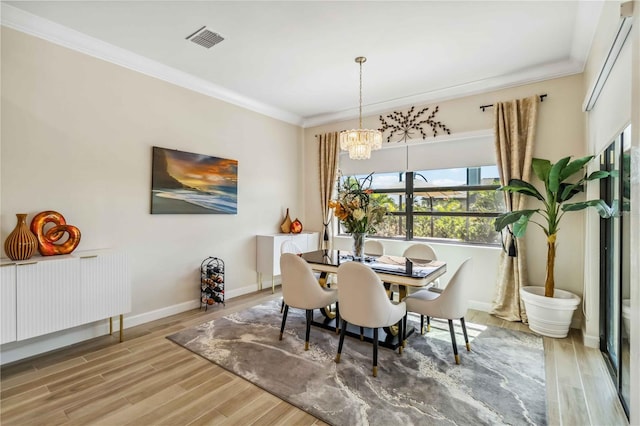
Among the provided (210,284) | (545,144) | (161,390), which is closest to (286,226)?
(210,284)

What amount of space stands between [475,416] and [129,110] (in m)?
4.29

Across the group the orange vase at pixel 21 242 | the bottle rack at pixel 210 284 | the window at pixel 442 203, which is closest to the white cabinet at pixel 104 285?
the orange vase at pixel 21 242

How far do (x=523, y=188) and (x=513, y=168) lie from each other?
44cm

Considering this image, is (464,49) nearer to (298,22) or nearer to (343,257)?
(298,22)

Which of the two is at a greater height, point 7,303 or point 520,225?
point 520,225

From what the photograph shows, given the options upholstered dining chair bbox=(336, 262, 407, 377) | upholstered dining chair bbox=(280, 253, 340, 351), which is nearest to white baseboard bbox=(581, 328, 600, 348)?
upholstered dining chair bbox=(336, 262, 407, 377)

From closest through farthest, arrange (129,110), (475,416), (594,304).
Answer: (475,416) → (594,304) → (129,110)

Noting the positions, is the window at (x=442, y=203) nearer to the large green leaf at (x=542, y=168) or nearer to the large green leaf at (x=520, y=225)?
the large green leaf at (x=542, y=168)

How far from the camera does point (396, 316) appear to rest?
263 cm

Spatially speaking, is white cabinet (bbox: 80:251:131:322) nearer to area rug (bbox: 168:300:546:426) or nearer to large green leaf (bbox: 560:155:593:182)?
area rug (bbox: 168:300:546:426)

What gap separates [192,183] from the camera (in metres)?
4.10

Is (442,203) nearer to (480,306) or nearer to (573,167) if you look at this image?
(480,306)

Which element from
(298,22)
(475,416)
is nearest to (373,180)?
(298,22)

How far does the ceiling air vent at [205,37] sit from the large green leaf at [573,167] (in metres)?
3.72
